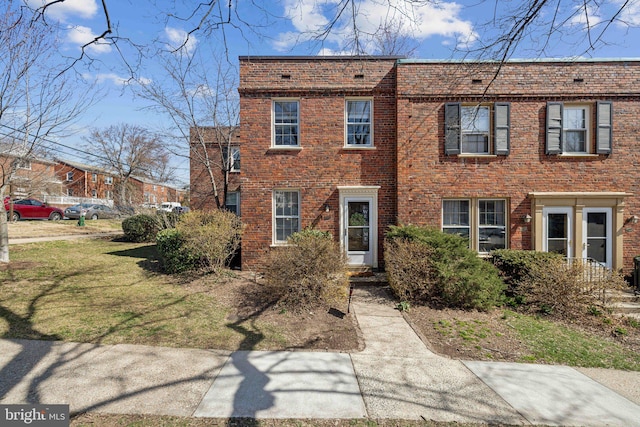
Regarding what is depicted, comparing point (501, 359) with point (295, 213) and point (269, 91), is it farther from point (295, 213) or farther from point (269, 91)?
point (269, 91)

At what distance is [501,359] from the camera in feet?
14.6

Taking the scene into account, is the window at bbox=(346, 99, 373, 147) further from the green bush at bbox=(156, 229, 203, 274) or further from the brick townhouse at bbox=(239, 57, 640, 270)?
the green bush at bbox=(156, 229, 203, 274)

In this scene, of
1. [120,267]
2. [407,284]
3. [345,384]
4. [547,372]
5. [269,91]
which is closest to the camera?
[345,384]

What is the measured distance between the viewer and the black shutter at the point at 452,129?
8961mm

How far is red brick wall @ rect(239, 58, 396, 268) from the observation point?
928cm

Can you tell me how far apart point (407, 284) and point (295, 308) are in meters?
2.69

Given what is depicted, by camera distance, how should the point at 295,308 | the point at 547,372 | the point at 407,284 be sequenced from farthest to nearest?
the point at 407,284 < the point at 295,308 < the point at 547,372

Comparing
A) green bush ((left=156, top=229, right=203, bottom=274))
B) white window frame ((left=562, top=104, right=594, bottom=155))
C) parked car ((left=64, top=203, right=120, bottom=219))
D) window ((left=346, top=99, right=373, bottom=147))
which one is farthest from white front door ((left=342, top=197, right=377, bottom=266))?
parked car ((left=64, top=203, right=120, bottom=219))

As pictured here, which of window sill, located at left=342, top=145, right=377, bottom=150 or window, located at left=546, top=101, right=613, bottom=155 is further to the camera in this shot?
window sill, located at left=342, top=145, right=377, bottom=150

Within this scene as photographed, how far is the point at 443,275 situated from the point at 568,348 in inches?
90.0

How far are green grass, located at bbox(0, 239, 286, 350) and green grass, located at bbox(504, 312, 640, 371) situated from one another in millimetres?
4313

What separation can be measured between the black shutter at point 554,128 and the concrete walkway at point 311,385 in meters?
6.80

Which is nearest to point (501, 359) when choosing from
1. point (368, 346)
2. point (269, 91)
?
point (368, 346)

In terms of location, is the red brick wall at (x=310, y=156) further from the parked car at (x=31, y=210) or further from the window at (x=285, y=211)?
the parked car at (x=31, y=210)
